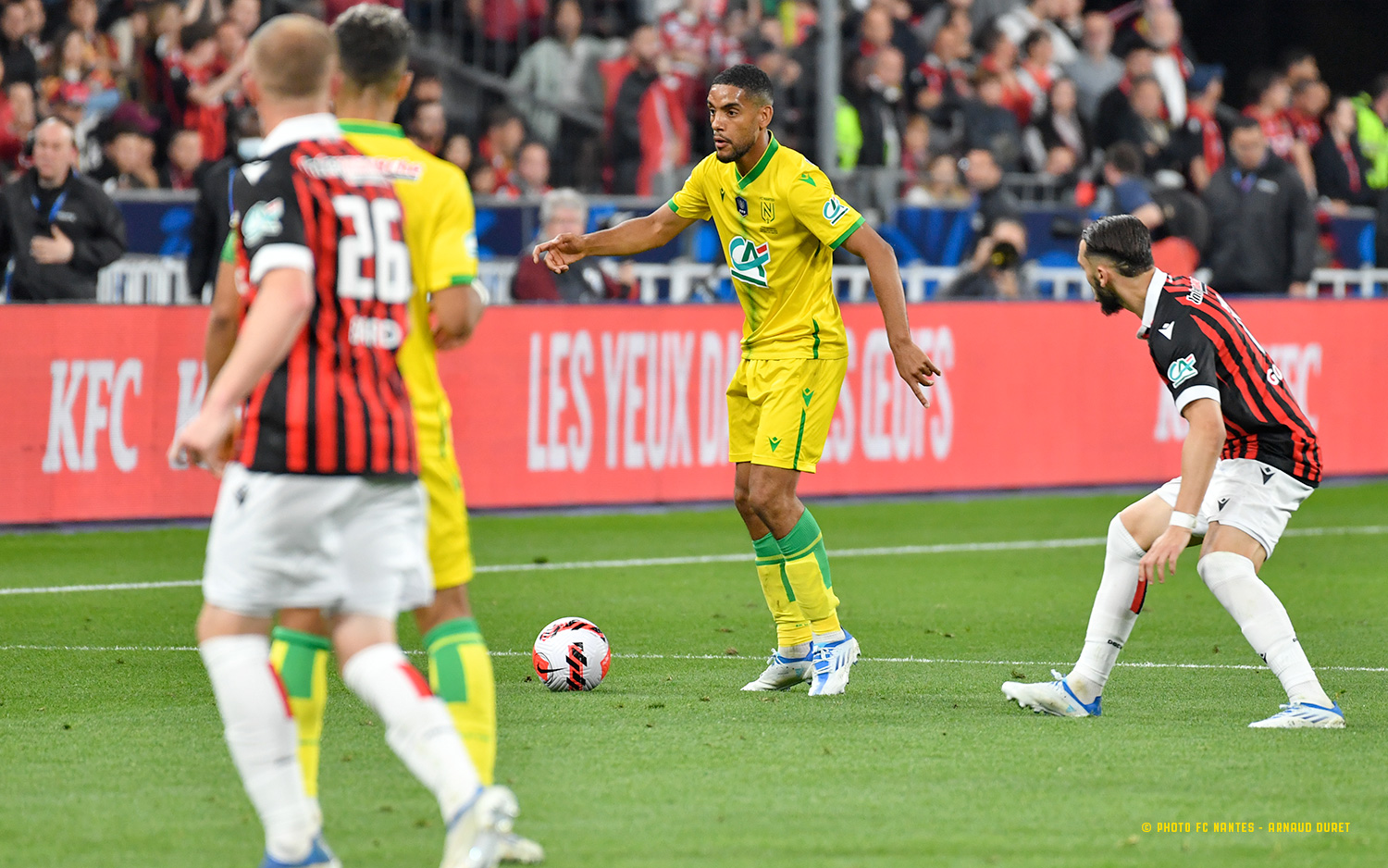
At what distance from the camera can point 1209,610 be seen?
10297 millimetres

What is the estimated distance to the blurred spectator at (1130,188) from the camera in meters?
17.6

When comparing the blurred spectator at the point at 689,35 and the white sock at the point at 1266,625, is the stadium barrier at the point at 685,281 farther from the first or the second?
the white sock at the point at 1266,625

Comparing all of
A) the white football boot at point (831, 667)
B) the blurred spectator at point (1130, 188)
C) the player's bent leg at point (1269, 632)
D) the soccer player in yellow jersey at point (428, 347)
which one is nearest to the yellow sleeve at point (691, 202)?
the white football boot at point (831, 667)

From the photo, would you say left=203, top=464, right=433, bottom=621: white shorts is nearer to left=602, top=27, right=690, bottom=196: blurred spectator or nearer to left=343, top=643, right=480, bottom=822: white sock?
left=343, top=643, right=480, bottom=822: white sock

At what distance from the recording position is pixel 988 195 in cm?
1770

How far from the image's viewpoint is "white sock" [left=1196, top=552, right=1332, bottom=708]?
6.92 m

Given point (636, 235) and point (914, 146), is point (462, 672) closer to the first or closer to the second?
point (636, 235)

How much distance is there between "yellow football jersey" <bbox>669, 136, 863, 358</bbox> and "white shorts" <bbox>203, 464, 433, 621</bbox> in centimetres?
340

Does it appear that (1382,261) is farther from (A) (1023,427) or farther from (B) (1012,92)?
(A) (1023,427)

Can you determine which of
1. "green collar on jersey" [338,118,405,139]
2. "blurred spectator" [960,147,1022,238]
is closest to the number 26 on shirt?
"green collar on jersey" [338,118,405,139]

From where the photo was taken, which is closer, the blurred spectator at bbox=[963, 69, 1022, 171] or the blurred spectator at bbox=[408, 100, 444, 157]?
the blurred spectator at bbox=[408, 100, 444, 157]

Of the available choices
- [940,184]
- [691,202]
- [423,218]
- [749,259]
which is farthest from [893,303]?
[940,184]

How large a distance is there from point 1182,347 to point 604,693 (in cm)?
247

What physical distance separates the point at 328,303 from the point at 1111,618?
3608mm
